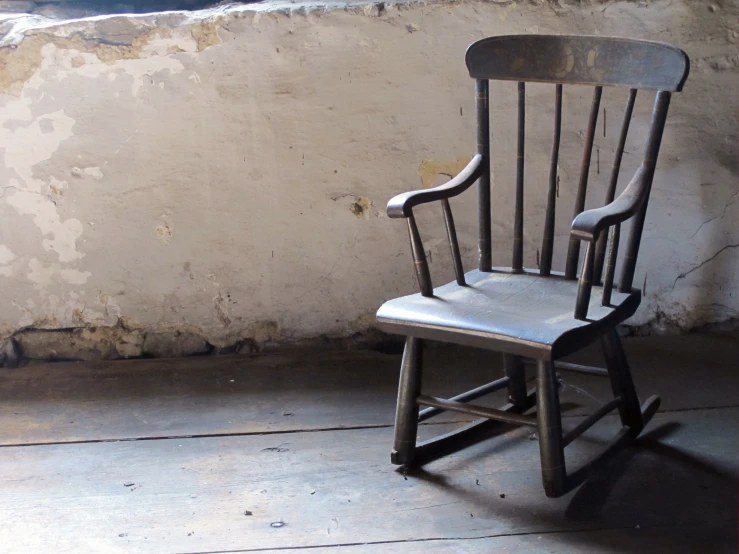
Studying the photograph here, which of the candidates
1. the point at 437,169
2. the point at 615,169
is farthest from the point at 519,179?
the point at 437,169

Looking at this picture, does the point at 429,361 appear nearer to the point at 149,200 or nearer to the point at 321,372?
the point at 321,372

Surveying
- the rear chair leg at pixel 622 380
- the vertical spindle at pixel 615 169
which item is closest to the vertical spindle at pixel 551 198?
the vertical spindle at pixel 615 169

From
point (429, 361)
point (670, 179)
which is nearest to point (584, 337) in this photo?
point (429, 361)

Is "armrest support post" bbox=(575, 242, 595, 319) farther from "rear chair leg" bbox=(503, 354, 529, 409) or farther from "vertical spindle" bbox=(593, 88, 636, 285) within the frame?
"rear chair leg" bbox=(503, 354, 529, 409)

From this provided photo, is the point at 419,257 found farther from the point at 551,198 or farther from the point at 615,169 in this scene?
the point at 615,169

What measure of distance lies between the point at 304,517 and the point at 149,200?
4.01 feet

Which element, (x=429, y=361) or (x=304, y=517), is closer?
(x=304, y=517)

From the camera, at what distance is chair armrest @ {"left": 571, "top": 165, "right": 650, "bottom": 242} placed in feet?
4.86

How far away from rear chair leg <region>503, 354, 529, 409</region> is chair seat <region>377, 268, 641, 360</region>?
0.79 ft

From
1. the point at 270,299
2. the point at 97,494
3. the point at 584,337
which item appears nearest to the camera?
the point at 584,337

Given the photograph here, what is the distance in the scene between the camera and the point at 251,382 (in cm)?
233

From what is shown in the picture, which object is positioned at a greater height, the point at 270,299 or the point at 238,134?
the point at 238,134

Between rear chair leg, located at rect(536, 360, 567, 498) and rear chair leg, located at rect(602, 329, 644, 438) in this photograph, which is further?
rear chair leg, located at rect(602, 329, 644, 438)

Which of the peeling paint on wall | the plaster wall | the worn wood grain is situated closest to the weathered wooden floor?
the worn wood grain
